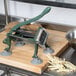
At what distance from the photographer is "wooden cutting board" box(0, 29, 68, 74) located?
31.6 inches

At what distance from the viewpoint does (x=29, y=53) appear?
2.88 ft

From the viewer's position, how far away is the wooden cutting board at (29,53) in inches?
31.6

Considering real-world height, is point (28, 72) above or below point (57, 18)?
below

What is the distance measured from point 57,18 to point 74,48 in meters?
0.25

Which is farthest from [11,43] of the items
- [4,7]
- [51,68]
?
[4,7]

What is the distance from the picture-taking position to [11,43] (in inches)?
37.3

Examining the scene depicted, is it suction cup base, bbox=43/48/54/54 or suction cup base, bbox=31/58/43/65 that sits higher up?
suction cup base, bbox=43/48/54/54

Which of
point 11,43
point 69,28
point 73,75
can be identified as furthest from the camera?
point 69,28

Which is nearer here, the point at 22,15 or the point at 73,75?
the point at 73,75

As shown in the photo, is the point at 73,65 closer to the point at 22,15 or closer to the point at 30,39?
the point at 30,39

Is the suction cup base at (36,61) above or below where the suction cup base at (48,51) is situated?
below

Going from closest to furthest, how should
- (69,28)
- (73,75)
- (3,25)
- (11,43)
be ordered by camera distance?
(73,75) → (11,43) → (69,28) → (3,25)

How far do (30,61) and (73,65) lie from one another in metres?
0.15

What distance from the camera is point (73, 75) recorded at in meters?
0.78
